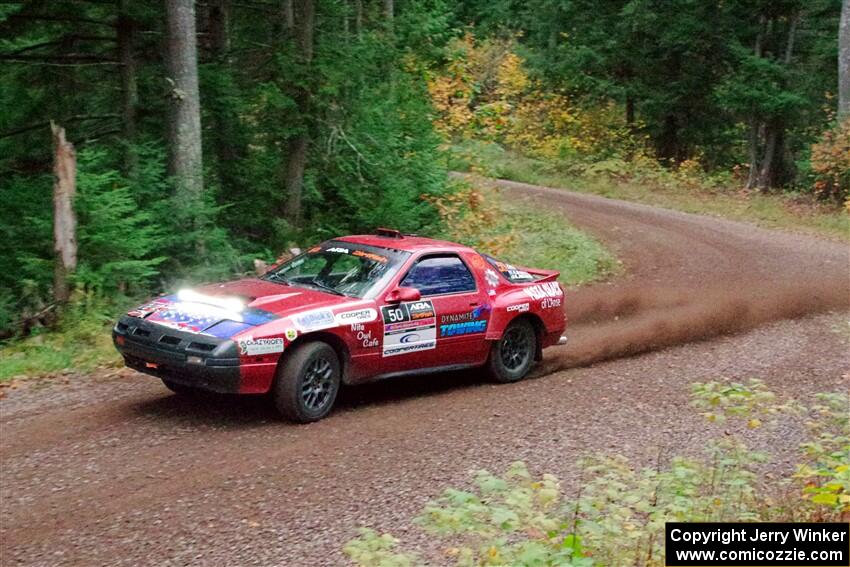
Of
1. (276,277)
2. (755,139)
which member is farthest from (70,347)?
(755,139)

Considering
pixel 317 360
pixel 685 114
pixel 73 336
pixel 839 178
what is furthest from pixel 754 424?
pixel 685 114

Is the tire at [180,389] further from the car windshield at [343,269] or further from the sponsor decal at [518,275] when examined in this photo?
the sponsor decal at [518,275]

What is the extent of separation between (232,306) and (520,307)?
360cm

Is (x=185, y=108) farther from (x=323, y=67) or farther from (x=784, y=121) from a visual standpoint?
(x=784, y=121)

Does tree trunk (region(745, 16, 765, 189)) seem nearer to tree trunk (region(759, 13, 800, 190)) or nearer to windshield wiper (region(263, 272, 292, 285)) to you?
tree trunk (region(759, 13, 800, 190))

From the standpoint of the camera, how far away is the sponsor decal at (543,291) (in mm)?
11133

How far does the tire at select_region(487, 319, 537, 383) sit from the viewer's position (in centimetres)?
1080

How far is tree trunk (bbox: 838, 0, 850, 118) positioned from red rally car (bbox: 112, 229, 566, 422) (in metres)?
20.7

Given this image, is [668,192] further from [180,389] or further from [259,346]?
[259,346]

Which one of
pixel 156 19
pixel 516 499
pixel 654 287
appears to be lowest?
pixel 654 287

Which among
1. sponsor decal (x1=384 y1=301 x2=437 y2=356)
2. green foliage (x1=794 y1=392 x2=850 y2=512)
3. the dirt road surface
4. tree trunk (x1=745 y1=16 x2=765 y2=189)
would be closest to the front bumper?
the dirt road surface

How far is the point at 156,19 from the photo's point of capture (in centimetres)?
1533

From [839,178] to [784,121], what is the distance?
13.9ft

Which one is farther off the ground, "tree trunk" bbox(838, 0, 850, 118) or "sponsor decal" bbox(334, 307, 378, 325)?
"tree trunk" bbox(838, 0, 850, 118)
